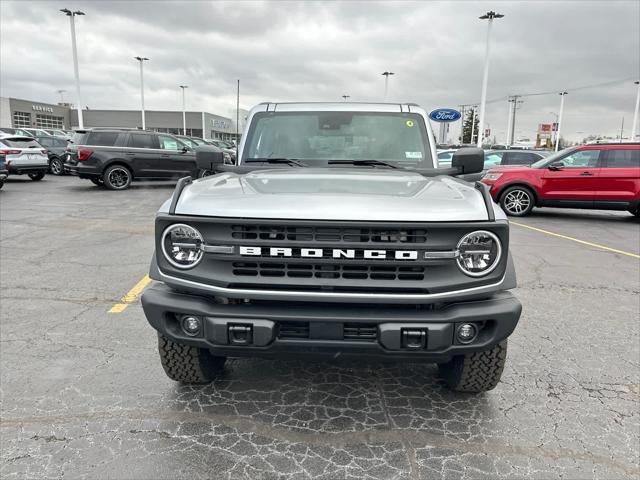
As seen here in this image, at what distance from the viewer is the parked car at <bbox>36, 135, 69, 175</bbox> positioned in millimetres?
20344

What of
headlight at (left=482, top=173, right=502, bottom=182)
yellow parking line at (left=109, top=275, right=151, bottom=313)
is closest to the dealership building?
headlight at (left=482, top=173, right=502, bottom=182)

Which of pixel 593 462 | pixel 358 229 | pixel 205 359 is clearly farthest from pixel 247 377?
pixel 593 462

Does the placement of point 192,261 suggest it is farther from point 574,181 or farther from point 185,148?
point 185,148

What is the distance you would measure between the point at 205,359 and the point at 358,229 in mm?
1389

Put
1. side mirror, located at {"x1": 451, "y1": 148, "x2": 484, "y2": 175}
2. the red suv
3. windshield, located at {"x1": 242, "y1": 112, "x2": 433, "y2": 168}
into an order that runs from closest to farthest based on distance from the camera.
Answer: side mirror, located at {"x1": 451, "y1": 148, "x2": 484, "y2": 175}, windshield, located at {"x1": 242, "y1": 112, "x2": 433, "y2": 168}, the red suv

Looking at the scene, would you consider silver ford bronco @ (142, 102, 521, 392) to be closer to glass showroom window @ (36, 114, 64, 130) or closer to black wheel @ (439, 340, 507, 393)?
black wheel @ (439, 340, 507, 393)

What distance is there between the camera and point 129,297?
499cm

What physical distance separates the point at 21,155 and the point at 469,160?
1734 cm

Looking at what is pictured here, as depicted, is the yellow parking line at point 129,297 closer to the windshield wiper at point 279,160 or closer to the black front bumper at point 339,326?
the windshield wiper at point 279,160

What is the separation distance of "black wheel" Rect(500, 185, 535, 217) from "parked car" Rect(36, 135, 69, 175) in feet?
58.0

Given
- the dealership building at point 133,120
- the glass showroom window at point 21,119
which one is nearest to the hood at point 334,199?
the dealership building at point 133,120

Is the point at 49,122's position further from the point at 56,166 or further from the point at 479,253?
the point at 479,253

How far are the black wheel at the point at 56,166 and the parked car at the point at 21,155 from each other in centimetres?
371

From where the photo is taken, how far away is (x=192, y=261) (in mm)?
2500
